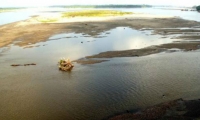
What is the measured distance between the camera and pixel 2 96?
18.1 metres

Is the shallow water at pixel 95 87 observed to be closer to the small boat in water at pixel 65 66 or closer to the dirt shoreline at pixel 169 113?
the small boat in water at pixel 65 66

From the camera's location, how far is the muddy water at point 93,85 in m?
15.3

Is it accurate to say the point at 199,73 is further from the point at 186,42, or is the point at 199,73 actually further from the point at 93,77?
the point at 186,42

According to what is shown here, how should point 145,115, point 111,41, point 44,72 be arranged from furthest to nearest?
point 111,41, point 44,72, point 145,115

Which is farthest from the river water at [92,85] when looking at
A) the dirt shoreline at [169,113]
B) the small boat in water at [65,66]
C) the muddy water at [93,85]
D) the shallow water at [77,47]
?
the dirt shoreline at [169,113]

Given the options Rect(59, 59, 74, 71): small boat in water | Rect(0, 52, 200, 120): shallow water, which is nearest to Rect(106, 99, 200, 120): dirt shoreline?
Rect(0, 52, 200, 120): shallow water

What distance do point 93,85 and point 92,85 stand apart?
0.08m

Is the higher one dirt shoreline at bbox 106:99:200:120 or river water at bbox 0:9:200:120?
dirt shoreline at bbox 106:99:200:120

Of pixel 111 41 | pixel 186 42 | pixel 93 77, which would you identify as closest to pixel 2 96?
pixel 93 77

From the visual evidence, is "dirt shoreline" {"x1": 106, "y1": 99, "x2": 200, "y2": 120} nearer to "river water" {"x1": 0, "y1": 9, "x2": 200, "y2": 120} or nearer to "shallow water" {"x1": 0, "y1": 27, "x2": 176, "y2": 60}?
"river water" {"x1": 0, "y1": 9, "x2": 200, "y2": 120}

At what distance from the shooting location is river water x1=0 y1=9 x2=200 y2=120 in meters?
15.3

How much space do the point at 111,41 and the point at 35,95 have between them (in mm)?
22662

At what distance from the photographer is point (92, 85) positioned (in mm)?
19297

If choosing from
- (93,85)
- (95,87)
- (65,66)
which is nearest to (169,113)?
(95,87)
